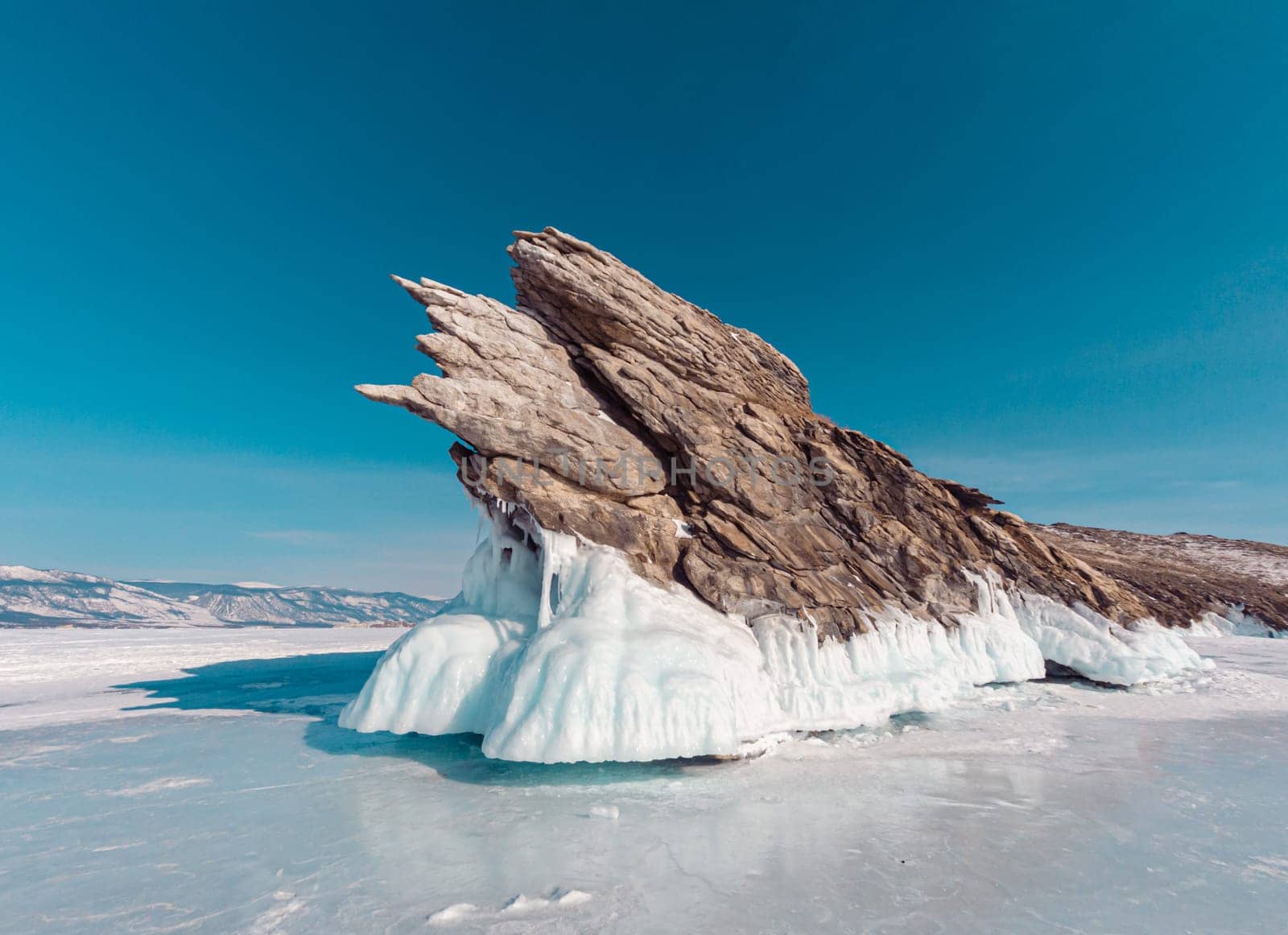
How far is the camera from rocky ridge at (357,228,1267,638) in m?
15.0

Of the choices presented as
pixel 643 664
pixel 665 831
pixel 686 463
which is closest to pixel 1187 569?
pixel 686 463

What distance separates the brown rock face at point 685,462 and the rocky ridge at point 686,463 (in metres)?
0.06

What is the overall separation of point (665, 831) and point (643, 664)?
3596 mm

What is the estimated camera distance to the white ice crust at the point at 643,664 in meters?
10.5

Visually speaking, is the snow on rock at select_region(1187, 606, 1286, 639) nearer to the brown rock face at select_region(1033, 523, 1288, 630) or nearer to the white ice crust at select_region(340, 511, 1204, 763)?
the brown rock face at select_region(1033, 523, 1288, 630)

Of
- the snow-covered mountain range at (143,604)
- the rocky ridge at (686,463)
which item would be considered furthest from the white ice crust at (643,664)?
the snow-covered mountain range at (143,604)

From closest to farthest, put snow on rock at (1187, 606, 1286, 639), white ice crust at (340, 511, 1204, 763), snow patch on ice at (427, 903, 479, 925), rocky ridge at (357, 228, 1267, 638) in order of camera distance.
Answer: snow patch on ice at (427, 903, 479, 925) < white ice crust at (340, 511, 1204, 763) < rocky ridge at (357, 228, 1267, 638) < snow on rock at (1187, 606, 1286, 639)

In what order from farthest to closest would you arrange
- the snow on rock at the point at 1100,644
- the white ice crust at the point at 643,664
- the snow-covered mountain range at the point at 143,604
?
the snow-covered mountain range at the point at 143,604 < the snow on rock at the point at 1100,644 < the white ice crust at the point at 643,664

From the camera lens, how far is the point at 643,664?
11.2 metres

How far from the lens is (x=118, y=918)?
18.8ft

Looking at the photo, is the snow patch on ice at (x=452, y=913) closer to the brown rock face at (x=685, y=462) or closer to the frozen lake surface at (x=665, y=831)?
the frozen lake surface at (x=665, y=831)

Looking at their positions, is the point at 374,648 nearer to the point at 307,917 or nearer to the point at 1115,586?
the point at 307,917

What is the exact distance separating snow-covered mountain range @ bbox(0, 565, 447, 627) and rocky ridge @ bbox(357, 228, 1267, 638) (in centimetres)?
6603

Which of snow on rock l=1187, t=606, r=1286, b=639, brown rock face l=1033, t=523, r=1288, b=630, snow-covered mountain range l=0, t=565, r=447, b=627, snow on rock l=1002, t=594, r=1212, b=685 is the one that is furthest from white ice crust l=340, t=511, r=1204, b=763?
snow-covered mountain range l=0, t=565, r=447, b=627
